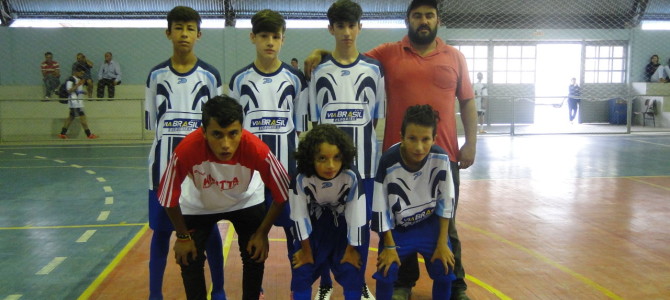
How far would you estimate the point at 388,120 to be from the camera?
10.4 ft

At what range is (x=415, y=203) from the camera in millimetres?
2879

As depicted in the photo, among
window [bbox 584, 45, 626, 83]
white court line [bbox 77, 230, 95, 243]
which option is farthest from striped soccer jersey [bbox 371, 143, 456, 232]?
window [bbox 584, 45, 626, 83]

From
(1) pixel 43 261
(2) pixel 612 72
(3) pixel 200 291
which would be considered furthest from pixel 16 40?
(2) pixel 612 72

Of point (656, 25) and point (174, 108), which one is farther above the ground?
point (656, 25)

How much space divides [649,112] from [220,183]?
17.3 m

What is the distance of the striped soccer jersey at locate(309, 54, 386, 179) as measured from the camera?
3.09 metres

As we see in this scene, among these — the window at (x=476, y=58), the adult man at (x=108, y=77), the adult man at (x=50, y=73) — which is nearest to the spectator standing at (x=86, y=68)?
the adult man at (x=108, y=77)

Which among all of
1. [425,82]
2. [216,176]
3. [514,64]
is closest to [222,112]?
[216,176]

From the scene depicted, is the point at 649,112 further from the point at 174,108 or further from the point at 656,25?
the point at 174,108

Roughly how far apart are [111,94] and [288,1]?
5.69 meters

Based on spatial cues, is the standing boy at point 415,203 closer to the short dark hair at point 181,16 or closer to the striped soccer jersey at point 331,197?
the striped soccer jersey at point 331,197

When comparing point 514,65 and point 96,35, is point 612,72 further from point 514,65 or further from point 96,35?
point 96,35

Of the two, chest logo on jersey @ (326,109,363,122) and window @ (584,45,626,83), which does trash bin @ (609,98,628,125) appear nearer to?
window @ (584,45,626,83)

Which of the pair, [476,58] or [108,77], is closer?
[108,77]
